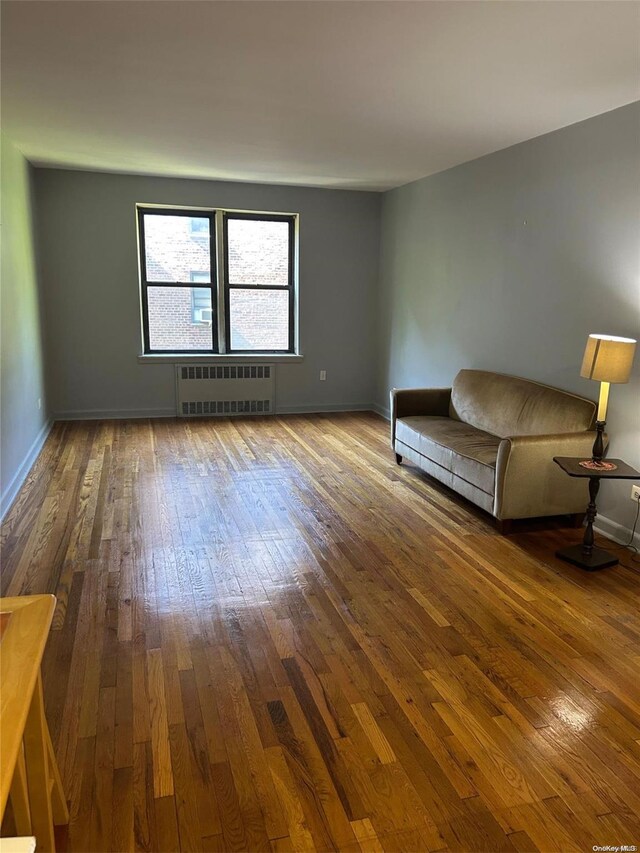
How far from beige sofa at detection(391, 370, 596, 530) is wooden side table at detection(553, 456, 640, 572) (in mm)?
212

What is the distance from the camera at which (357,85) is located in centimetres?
312

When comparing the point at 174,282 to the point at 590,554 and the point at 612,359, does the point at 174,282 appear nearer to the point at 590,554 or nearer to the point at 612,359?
the point at 612,359

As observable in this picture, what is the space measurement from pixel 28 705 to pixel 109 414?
570 centimetres

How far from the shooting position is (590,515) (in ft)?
10.8

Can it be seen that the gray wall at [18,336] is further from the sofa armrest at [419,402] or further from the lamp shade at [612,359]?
the lamp shade at [612,359]

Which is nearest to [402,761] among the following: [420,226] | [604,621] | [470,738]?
[470,738]

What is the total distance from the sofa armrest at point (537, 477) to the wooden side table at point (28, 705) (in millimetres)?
2762

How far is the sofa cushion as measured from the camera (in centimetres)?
383

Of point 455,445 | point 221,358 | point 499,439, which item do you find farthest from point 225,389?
point 499,439

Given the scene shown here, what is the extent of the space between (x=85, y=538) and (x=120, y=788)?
1.97m

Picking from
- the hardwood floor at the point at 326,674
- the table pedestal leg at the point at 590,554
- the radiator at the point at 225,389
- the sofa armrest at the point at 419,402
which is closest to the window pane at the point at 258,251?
the radiator at the point at 225,389

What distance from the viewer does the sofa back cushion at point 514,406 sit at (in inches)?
149

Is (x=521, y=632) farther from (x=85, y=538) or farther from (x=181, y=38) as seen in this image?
(x=181, y=38)

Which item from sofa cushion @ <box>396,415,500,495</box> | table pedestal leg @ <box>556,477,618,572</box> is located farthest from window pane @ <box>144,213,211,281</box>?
table pedestal leg @ <box>556,477,618,572</box>
